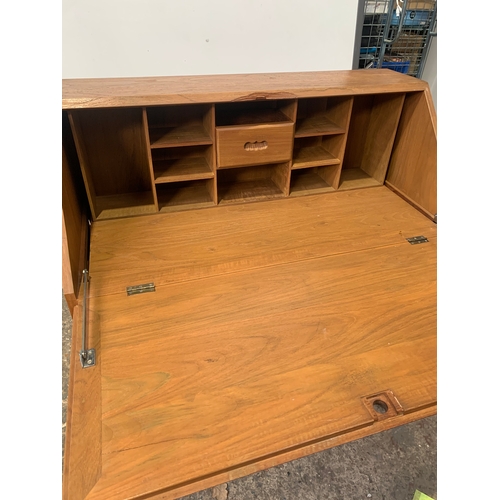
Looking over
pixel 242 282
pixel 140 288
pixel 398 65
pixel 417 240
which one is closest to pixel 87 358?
pixel 140 288

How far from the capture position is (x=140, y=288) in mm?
866

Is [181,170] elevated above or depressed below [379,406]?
above

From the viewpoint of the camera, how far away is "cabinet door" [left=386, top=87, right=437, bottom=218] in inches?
44.5

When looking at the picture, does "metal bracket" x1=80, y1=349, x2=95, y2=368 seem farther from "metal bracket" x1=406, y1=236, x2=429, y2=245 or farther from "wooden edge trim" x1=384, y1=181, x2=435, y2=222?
"wooden edge trim" x1=384, y1=181, x2=435, y2=222

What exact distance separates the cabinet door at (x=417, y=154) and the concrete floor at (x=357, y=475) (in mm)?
740

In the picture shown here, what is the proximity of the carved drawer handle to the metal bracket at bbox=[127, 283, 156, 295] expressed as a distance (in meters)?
0.48

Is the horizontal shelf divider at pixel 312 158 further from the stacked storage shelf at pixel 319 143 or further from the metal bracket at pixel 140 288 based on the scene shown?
the metal bracket at pixel 140 288

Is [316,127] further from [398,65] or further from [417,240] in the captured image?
[398,65]

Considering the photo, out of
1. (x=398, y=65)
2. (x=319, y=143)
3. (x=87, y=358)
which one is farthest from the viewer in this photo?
(x=398, y=65)

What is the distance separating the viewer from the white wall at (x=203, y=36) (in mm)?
1595

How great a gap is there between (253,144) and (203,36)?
36.6 inches

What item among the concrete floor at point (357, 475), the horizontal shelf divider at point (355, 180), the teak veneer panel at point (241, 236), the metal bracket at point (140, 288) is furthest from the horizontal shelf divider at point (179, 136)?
the concrete floor at point (357, 475)

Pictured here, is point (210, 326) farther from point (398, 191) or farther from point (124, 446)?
point (398, 191)

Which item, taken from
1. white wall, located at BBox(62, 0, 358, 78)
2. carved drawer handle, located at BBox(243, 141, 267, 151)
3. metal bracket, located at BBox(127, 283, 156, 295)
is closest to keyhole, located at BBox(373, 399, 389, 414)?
metal bracket, located at BBox(127, 283, 156, 295)
